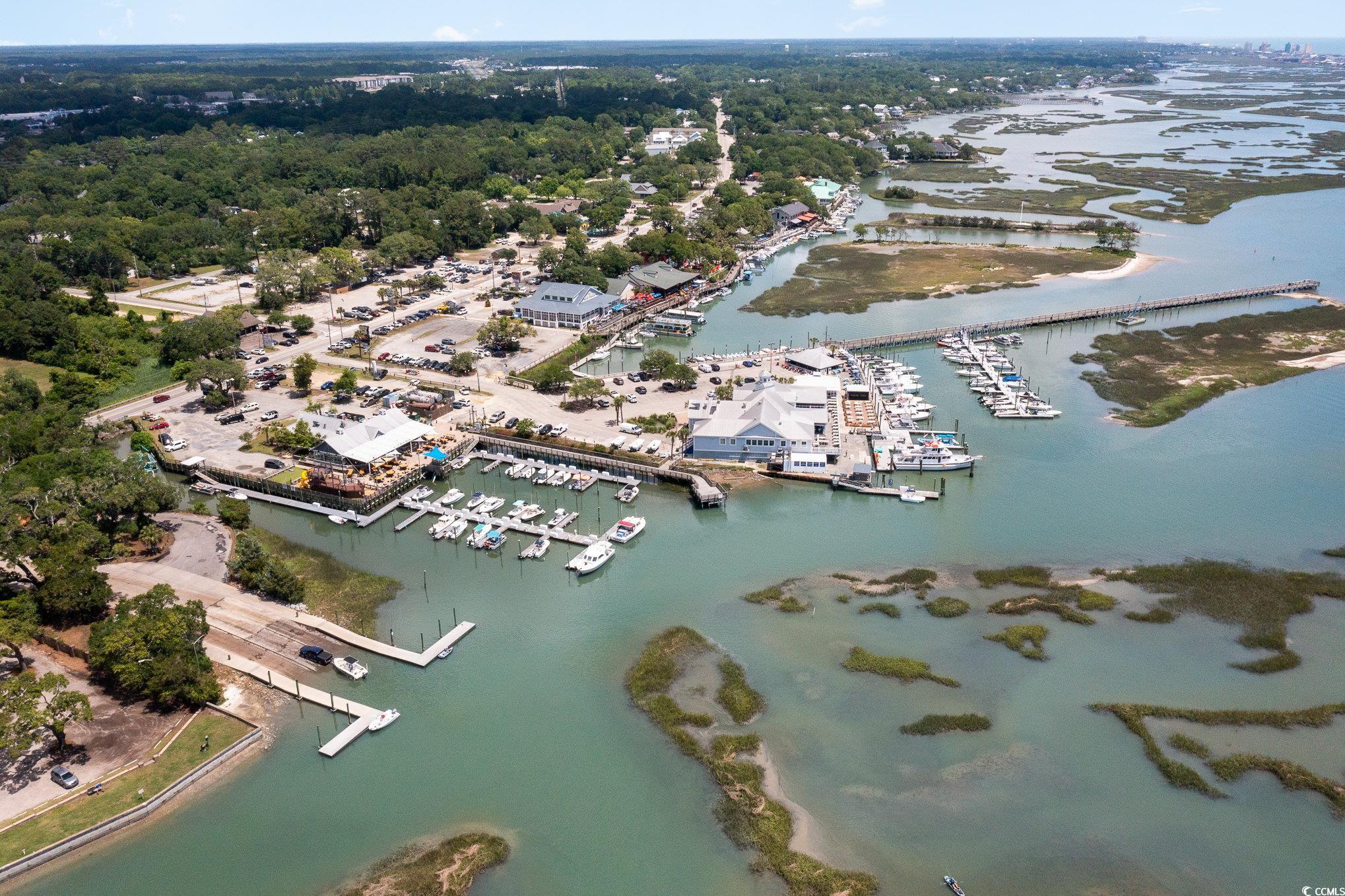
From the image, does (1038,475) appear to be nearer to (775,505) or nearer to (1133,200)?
(775,505)

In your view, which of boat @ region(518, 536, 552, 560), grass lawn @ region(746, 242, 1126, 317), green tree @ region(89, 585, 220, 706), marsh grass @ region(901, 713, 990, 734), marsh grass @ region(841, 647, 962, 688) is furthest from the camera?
grass lawn @ region(746, 242, 1126, 317)

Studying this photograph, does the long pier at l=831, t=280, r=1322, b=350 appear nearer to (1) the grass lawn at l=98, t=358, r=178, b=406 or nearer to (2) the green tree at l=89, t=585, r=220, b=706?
(2) the green tree at l=89, t=585, r=220, b=706

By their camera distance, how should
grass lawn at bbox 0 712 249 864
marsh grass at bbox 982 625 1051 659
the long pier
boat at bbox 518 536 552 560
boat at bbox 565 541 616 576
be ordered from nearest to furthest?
grass lawn at bbox 0 712 249 864 < marsh grass at bbox 982 625 1051 659 < boat at bbox 565 541 616 576 < boat at bbox 518 536 552 560 < the long pier

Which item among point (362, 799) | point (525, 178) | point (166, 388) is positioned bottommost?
point (362, 799)

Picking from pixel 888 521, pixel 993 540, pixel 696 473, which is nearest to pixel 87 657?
pixel 696 473

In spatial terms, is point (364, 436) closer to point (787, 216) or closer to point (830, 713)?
point (830, 713)

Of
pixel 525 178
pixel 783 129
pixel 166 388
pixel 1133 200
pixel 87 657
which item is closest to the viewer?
pixel 87 657

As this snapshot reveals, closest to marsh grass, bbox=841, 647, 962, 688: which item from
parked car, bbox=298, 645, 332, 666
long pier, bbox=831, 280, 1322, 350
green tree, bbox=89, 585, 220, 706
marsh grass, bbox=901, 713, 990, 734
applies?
marsh grass, bbox=901, 713, 990, 734

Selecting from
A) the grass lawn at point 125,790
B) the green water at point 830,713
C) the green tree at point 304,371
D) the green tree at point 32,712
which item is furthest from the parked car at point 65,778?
the green tree at point 304,371
